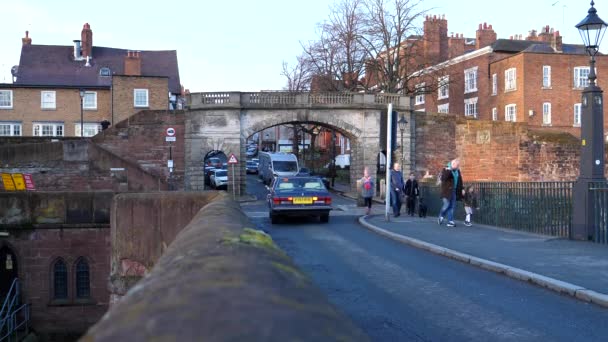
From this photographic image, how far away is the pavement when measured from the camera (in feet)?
28.1

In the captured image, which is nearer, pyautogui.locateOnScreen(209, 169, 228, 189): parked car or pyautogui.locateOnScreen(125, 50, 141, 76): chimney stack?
pyautogui.locateOnScreen(209, 169, 228, 189): parked car

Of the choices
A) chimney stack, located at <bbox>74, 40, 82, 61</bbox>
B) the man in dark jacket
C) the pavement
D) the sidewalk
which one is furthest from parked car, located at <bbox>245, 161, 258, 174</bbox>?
the man in dark jacket

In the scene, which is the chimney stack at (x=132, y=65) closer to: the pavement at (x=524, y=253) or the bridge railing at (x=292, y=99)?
the bridge railing at (x=292, y=99)

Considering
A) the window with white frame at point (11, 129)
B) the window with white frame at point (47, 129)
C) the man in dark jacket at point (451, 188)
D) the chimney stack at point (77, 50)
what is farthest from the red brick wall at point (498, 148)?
the chimney stack at point (77, 50)

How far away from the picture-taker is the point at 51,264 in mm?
20750

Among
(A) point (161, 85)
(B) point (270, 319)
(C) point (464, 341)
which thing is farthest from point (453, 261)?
(A) point (161, 85)

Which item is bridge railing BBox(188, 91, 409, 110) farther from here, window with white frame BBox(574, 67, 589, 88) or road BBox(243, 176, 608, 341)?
road BBox(243, 176, 608, 341)

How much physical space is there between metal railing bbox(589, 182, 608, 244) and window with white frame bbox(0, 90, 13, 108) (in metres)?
50.8

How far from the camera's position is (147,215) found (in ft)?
40.5

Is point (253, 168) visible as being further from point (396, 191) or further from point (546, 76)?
point (396, 191)

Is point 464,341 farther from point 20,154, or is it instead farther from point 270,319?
point 20,154

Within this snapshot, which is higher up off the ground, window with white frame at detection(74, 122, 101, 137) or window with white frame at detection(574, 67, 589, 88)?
window with white frame at detection(574, 67, 589, 88)

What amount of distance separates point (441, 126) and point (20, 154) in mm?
25102

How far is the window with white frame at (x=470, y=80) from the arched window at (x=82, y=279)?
4251 centimetres
